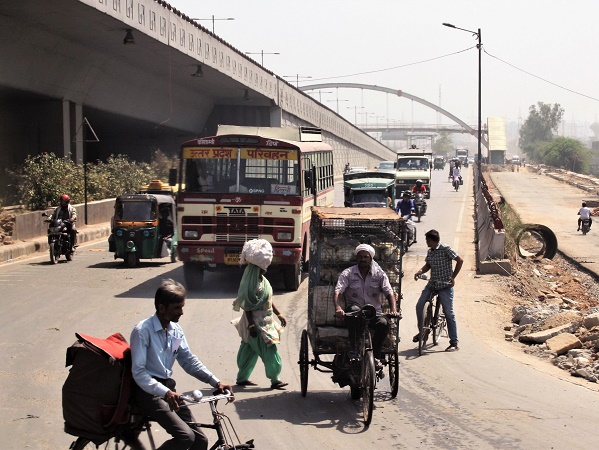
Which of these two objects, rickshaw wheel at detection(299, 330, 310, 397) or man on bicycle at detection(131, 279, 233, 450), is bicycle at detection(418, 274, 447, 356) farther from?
man on bicycle at detection(131, 279, 233, 450)

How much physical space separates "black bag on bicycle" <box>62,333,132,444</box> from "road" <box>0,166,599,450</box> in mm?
2618

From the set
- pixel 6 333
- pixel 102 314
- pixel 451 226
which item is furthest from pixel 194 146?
pixel 451 226

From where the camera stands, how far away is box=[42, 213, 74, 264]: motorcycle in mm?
22609

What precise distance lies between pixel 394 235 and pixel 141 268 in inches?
495

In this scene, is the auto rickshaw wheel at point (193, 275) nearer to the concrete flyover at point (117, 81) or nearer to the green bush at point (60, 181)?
the concrete flyover at point (117, 81)

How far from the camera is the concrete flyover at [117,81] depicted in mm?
31594

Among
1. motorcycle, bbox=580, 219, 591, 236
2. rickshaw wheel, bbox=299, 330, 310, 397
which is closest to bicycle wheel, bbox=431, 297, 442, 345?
rickshaw wheel, bbox=299, 330, 310, 397

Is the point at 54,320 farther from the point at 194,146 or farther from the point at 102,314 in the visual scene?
the point at 194,146

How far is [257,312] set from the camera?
10.1 meters

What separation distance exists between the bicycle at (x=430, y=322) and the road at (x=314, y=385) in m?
0.20

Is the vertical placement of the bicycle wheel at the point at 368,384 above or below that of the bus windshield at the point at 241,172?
below

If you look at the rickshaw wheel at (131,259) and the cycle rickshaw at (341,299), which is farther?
the rickshaw wheel at (131,259)

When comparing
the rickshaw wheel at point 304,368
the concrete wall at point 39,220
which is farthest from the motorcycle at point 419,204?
the rickshaw wheel at point 304,368

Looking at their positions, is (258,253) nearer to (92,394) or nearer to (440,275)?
(92,394)
